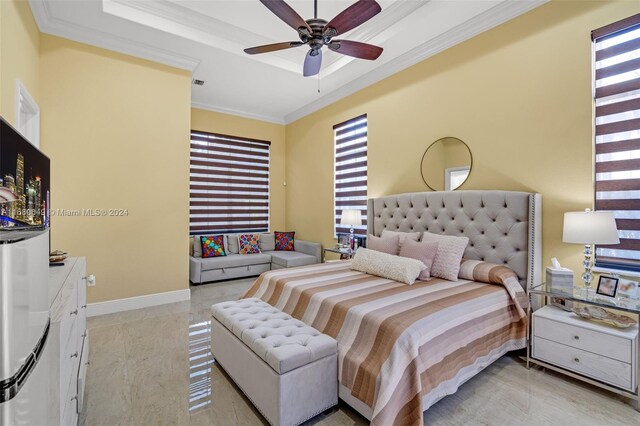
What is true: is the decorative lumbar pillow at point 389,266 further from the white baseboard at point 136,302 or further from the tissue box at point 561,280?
the white baseboard at point 136,302

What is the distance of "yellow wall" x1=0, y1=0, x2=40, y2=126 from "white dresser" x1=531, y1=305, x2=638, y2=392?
172 inches

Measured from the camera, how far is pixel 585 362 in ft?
6.79

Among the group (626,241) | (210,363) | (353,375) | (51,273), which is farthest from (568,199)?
(51,273)

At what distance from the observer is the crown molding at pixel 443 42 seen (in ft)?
9.24

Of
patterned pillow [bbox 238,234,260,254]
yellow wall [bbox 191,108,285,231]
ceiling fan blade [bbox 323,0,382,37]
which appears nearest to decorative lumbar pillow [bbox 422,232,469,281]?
ceiling fan blade [bbox 323,0,382,37]

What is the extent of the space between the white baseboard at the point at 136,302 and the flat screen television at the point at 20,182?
6.51 ft

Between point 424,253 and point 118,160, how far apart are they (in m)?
3.73

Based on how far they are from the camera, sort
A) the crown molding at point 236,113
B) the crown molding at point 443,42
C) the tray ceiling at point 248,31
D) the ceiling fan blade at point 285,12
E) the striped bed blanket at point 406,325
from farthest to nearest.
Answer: the crown molding at point 236,113 → the tray ceiling at point 248,31 → the crown molding at point 443,42 → the ceiling fan blade at point 285,12 → the striped bed blanket at point 406,325

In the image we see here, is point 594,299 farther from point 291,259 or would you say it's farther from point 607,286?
point 291,259

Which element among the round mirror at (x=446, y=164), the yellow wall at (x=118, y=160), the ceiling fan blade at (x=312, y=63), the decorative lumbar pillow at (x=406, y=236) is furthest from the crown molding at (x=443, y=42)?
the yellow wall at (x=118, y=160)

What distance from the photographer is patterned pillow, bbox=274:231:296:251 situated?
19.3 feet

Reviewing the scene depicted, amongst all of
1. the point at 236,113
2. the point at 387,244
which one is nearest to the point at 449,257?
the point at 387,244

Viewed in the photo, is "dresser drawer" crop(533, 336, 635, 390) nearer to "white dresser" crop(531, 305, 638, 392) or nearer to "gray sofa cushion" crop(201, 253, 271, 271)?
"white dresser" crop(531, 305, 638, 392)

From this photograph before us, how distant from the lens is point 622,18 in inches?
89.3
